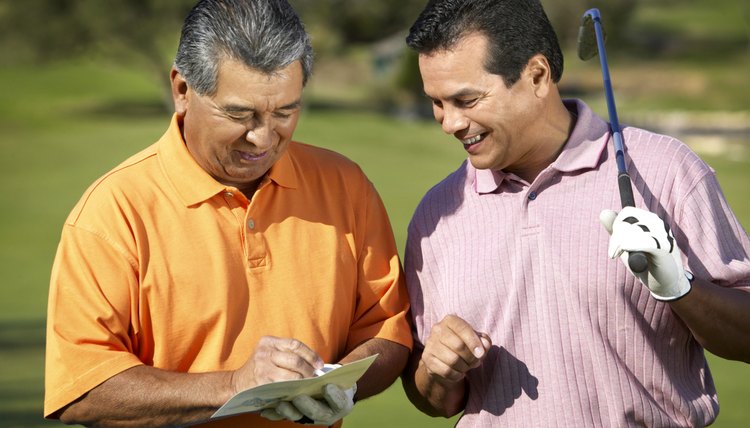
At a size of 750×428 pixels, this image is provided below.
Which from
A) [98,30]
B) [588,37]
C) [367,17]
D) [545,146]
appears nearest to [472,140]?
[545,146]

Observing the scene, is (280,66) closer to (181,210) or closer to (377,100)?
(181,210)

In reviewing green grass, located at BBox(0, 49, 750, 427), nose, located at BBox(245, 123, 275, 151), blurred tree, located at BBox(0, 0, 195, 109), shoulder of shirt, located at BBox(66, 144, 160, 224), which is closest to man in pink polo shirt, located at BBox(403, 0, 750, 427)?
nose, located at BBox(245, 123, 275, 151)

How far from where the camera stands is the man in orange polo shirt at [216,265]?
9.27ft

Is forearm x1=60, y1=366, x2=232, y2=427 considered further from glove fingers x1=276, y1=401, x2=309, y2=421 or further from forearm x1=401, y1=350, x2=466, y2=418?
forearm x1=401, y1=350, x2=466, y2=418

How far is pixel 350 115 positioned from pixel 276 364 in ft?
87.7

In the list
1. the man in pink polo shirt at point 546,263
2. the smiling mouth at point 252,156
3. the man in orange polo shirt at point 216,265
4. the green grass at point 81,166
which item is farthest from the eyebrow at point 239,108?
the green grass at point 81,166

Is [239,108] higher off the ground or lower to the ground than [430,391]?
higher

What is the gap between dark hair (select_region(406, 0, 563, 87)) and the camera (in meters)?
3.13

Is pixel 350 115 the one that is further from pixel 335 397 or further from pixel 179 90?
pixel 335 397

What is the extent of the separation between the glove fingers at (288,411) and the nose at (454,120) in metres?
0.80

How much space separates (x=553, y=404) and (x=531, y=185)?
0.54 metres

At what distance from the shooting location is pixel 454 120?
3127 mm

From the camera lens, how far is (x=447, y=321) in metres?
3.02

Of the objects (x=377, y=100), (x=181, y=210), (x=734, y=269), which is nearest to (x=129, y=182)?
(x=181, y=210)
